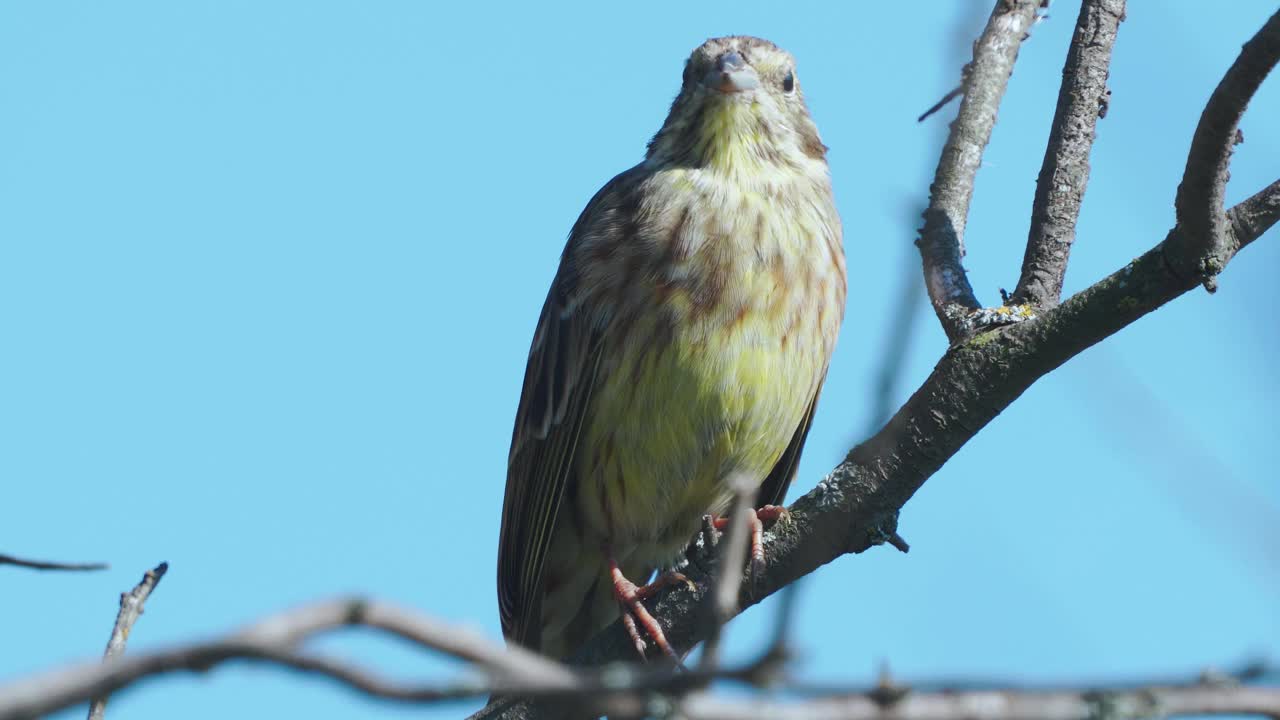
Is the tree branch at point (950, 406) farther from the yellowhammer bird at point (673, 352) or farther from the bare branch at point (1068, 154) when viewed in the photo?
the yellowhammer bird at point (673, 352)

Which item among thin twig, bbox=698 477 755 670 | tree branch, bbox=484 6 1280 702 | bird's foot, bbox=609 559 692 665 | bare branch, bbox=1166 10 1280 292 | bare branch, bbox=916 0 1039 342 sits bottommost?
thin twig, bbox=698 477 755 670

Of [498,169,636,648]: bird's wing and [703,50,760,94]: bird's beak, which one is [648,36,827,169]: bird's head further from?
[498,169,636,648]: bird's wing

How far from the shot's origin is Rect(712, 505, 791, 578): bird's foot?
4.18 m

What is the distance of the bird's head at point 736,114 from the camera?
553cm

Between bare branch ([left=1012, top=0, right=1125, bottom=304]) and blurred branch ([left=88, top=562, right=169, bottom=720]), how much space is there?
233 centimetres

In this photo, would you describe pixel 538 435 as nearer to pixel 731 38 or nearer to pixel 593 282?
pixel 593 282

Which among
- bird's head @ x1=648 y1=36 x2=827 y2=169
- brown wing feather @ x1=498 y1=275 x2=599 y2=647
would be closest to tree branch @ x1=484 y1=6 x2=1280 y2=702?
brown wing feather @ x1=498 y1=275 x2=599 y2=647

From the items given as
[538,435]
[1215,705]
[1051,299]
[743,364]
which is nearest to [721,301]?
[743,364]

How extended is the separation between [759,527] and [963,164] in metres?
1.36

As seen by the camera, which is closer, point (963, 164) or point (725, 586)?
point (725, 586)

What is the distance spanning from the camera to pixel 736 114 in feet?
18.3

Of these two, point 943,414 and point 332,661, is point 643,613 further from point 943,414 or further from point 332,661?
point 332,661

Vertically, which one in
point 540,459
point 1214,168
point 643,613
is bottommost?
point 643,613

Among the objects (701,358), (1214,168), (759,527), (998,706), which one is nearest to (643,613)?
(759,527)
